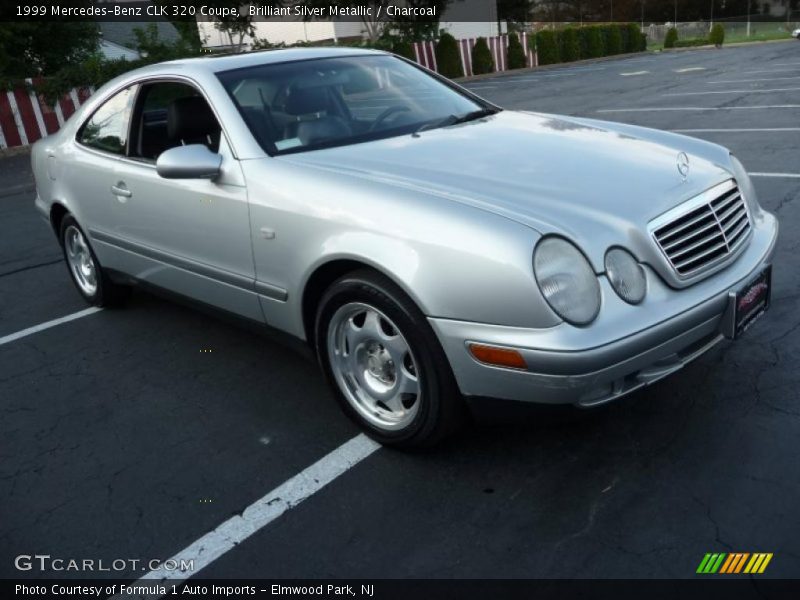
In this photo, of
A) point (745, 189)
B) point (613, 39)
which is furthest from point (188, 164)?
point (613, 39)

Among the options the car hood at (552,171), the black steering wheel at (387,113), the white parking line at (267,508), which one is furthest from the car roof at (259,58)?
the white parking line at (267,508)

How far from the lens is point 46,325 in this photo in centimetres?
500

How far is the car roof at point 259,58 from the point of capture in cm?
393

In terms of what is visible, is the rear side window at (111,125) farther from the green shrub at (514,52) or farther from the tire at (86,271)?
the green shrub at (514,52)

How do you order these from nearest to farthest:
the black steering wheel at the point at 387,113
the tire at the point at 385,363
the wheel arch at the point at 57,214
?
the tire at the point at 385,363 < the black steering wheel at the point at 387,113 < the wheel arch at the point at 57,214

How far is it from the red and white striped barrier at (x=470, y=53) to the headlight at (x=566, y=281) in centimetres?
2248

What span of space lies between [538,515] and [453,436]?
0.61 meters

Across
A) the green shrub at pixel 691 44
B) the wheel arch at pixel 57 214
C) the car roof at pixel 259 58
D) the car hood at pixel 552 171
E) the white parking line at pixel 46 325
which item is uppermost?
the car roof at pixel 259 58

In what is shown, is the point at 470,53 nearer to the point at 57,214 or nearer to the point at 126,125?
the point at 57,214

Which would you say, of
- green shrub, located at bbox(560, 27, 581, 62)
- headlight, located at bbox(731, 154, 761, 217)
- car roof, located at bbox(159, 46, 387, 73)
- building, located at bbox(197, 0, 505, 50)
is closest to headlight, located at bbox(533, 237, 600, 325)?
headlight, located at bbox(731, 154, 761, 217)

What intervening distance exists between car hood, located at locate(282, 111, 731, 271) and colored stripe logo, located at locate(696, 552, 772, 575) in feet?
3.08

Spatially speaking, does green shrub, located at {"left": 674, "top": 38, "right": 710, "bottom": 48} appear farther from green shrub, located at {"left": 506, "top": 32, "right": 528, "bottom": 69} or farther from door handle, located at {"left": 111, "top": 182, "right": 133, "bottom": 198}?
door handle, located at {"left": 111, "top": 182, "right": 133, "bottom": 198}
